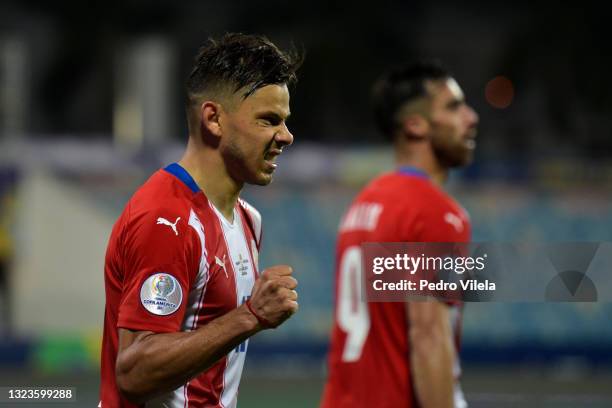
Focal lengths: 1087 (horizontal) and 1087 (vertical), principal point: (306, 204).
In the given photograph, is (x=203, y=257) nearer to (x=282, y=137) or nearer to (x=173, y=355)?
(x=173, y=355)

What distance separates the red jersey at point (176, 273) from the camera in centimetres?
293

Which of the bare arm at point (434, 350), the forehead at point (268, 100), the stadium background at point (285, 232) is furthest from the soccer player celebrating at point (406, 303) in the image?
the stadium background at point (285, 232)

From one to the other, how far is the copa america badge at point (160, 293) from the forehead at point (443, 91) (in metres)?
2.45

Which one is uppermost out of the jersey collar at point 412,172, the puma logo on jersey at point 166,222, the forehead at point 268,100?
the jersey collar at point 412,172

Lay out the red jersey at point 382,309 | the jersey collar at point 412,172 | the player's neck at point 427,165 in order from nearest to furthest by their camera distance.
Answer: the red jersey at point 382,309, the jersey collar at point 412,172, the player's neck at point 427,165

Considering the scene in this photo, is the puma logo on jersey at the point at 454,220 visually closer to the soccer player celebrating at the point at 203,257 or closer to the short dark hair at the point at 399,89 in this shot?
the short dark hair at the point at 399,89

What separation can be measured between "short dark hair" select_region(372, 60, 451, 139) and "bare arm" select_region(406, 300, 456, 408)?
1158 millimetres

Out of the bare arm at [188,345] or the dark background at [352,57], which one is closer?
the bare arm at [188,345]

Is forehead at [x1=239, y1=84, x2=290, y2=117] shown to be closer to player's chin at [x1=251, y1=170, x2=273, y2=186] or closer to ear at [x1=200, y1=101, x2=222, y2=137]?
ear at [x1=200, y1=101, x2=222, y2=137]

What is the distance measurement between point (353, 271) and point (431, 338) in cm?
59

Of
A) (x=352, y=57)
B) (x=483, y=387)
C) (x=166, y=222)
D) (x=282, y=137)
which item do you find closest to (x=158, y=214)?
(x=166, y=222)

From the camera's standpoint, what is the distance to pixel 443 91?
5.18m

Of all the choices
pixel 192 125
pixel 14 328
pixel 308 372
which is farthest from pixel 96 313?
pixel 192 125

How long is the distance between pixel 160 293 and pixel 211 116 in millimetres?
606
